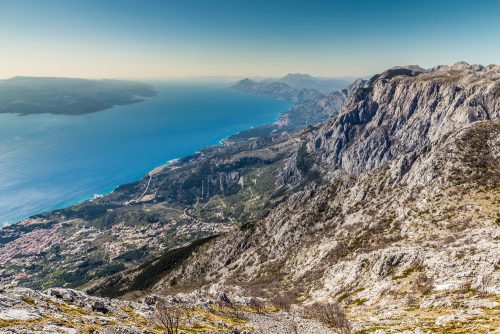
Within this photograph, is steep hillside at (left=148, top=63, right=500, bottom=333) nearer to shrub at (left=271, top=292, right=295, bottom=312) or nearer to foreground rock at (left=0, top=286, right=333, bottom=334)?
shrub at (left=271, top=292, right=295, bottom=312)

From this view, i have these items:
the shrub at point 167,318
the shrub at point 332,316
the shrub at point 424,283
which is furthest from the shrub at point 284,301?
the shrub at point 424,283

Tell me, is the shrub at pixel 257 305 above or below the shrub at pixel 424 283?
below

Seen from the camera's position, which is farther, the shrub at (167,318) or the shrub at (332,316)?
the shrub at (332,316)

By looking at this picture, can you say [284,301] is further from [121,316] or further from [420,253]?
[121,316]

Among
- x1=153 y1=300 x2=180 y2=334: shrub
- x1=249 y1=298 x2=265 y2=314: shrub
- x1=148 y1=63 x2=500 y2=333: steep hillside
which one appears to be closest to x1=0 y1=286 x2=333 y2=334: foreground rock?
x1=153 y1=300 x2=180 y2=334: shrub

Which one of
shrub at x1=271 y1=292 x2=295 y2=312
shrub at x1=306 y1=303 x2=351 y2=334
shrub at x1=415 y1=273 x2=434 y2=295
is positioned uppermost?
shrub at x1=415 y1=273 x2=434 y2=295

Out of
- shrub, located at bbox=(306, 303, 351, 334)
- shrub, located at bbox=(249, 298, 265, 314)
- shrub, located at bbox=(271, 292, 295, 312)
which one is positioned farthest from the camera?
shrub, located at bbox=(271, 292, 295, 312)

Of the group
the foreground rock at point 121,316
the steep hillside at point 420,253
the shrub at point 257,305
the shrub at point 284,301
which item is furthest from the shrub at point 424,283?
the shrub at point 257,305

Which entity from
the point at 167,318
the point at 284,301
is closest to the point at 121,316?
the point at 167,318

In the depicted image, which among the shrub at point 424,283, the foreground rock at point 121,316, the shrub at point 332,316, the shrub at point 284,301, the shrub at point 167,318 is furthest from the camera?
the shrub at point 284,301

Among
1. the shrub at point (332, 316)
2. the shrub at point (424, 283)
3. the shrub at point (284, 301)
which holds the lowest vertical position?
the shrub at point (284, 301)

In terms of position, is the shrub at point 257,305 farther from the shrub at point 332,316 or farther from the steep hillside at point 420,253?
the shrub at point 332,316

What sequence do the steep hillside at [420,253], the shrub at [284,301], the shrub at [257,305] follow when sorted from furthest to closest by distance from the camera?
the shrub at [284,301] < the shrub at [257,305] < the steep hillside at [420,253]
